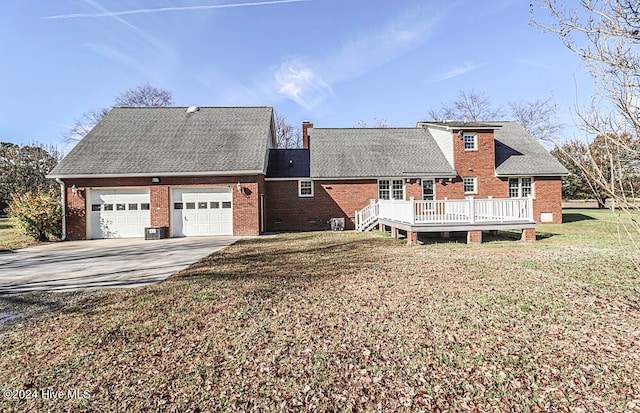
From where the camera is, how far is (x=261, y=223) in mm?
15180

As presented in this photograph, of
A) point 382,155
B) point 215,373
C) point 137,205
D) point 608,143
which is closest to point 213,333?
point 215,373

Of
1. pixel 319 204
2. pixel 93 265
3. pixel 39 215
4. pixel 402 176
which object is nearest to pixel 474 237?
pixel 402 176

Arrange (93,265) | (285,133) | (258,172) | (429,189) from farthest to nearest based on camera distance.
Answer: (285,133)
(429,189)
(258,172)
(93,265)

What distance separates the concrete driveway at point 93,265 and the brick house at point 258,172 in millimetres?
2796

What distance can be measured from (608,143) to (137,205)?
53.3ft

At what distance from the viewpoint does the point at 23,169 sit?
33719 millimetres

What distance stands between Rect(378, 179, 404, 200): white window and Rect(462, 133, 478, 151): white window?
4419 millimetres

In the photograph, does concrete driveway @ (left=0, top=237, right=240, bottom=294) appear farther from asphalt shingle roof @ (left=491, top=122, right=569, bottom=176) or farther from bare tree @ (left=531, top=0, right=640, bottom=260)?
asphalt shingle roof @ (left=491, top=122, right=569, bottom=176)

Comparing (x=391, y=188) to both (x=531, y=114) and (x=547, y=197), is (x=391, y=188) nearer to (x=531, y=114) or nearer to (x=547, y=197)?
(x=547, y=197)

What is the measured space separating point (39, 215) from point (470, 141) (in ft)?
71.9

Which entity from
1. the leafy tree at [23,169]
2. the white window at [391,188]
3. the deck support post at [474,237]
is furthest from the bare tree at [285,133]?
the deck support post at [474,237]

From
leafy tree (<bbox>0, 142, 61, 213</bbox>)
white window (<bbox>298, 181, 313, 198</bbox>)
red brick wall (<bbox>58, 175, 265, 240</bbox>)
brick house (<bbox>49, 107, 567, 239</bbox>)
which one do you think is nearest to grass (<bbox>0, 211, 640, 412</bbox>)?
red brick wall (<bbox>58, 175, 265, 240</bbox>)

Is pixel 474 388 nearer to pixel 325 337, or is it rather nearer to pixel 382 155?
pixel 325 337

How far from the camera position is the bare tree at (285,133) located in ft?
121
